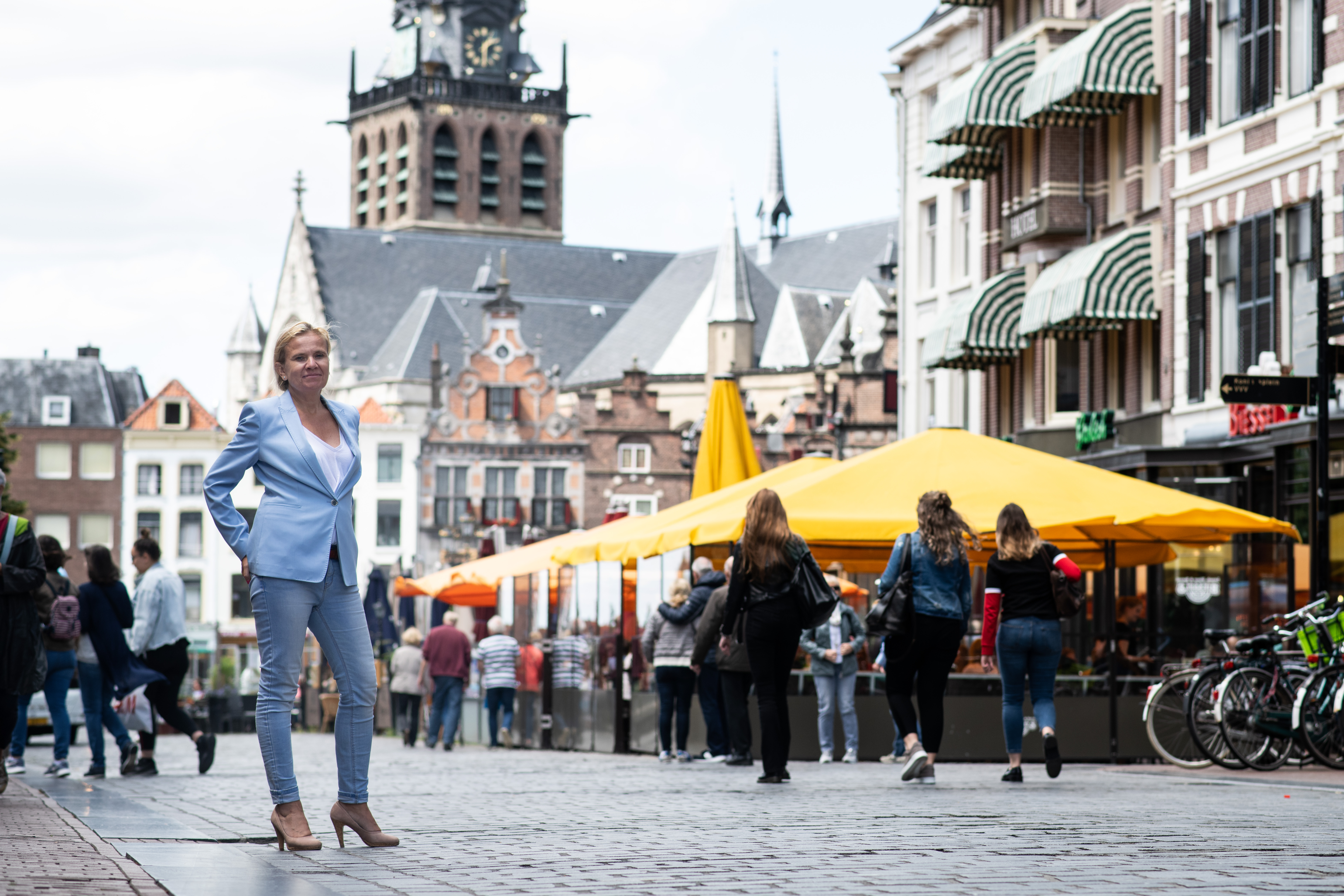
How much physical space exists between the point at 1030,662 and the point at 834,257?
269 ft

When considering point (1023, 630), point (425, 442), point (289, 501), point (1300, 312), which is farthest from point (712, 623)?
point (425, 442)

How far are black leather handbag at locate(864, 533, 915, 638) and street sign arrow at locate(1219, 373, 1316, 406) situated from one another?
5.55 m

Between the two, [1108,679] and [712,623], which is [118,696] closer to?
[712,623]

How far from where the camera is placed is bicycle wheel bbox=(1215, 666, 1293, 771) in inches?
Answer: 520

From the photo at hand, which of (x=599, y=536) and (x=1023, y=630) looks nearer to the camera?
(x=1023, y=630)

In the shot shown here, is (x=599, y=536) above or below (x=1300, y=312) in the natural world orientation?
below

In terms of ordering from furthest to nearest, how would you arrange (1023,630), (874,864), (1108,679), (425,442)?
(425,442) < (1108,679) < (1023,630) < (874,864)

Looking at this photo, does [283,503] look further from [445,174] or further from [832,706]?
[445,174]

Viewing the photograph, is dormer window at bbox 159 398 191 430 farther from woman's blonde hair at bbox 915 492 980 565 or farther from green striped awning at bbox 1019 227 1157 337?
woman's blonde hair at bbox 915 492 980 565

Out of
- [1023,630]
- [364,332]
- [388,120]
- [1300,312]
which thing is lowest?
[1023,630]

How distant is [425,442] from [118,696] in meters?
65.9

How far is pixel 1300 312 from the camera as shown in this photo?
68.7 feet

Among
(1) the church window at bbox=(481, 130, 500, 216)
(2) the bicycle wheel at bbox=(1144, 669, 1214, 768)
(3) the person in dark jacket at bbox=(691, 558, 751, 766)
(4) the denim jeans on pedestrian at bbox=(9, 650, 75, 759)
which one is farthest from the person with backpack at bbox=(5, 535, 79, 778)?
(1) the church window at bbox=(481, 130, 500, 216)

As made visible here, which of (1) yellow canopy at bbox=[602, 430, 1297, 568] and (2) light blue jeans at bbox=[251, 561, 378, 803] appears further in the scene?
(1) yellow canopy at bbox=[602, 430, 1297, 568]
